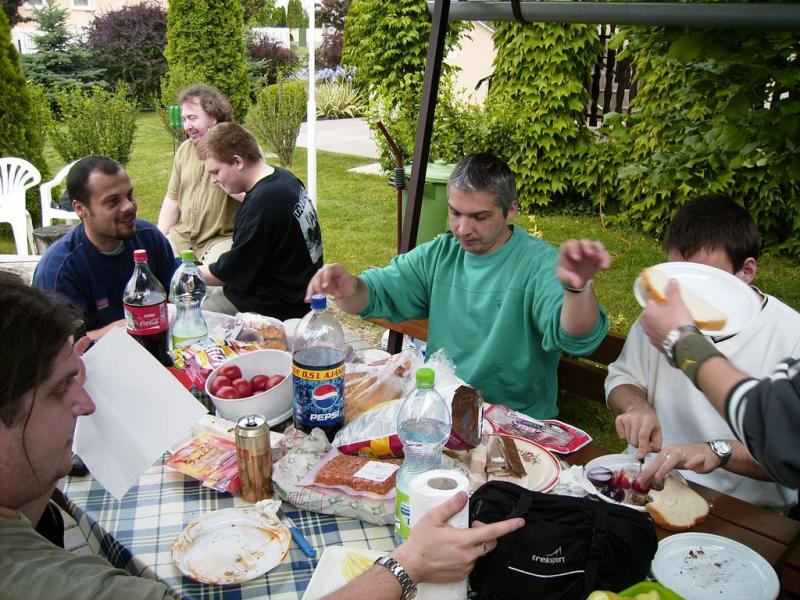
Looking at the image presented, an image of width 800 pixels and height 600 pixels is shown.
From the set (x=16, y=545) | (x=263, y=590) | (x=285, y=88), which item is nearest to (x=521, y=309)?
(x=263, y=590)

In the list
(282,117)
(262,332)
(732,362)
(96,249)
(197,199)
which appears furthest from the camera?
(282,117)

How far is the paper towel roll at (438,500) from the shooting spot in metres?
1.35

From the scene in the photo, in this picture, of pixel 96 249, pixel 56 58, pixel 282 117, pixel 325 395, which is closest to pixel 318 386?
pixel 325 395

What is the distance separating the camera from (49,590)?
112 cm

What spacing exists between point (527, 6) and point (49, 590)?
3.20 metres

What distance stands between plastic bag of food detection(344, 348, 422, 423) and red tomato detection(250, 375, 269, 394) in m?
0.26

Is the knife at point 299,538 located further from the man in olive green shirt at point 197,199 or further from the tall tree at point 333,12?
the tall tree at point 333,12

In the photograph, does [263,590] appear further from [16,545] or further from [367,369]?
[367,369]

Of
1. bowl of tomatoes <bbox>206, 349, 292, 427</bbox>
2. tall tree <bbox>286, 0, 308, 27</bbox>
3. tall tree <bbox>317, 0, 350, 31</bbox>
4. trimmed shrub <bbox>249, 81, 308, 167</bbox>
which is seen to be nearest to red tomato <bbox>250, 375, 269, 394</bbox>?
bowl of tomatoes <bbox>206, 349, 292, 427</bbox>

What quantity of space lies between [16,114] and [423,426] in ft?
26.9

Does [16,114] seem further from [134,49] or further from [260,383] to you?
[134,49]

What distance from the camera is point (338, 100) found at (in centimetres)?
1596

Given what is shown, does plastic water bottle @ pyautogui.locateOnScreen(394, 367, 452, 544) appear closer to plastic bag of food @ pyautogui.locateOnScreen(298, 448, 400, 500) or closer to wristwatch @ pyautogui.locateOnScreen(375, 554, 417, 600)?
plastic bag of food @ pyautogui.locateOnScreen(298, 448, 400, 500)

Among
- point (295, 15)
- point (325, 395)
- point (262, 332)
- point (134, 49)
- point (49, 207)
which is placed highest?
point (295, 15)
